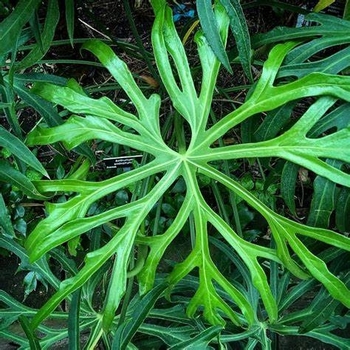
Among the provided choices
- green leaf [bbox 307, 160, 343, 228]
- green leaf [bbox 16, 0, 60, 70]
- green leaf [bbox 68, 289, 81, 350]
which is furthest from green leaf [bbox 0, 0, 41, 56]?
green leaf [bbox 307, 160, 343, 228]

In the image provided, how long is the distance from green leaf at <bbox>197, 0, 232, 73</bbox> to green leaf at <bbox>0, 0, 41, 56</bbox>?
0.33 metres

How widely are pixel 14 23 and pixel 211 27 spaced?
14.9 inches

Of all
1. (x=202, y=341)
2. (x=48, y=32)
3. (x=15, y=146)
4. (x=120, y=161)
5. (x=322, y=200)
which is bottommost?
(x=202, y=341)

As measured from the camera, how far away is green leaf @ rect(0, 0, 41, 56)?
1.08m

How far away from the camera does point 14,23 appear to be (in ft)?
3.58

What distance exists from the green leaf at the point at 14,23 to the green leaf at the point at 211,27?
1.09ft

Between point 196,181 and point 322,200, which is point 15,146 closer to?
point 196,181

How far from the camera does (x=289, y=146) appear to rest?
3.50 feet

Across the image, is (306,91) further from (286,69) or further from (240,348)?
(240,348)

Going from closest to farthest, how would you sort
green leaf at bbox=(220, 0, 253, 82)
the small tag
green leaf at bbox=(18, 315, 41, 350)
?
green leaf at bbox=(220, 0, 253, 82) < green leaf at bbox=(18, 315, 41, 350) < the small tag

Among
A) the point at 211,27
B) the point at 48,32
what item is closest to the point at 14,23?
the point at 48,32

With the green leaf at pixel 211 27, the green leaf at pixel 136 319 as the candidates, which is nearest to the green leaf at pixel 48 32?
the green leaf at pixel 211 27

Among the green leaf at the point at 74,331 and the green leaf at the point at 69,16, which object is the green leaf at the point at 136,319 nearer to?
the green leaf at the point at 74,331

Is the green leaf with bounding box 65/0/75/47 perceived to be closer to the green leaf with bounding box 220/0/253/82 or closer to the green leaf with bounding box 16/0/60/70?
the green leaf with bounding box 16/0/60/70
